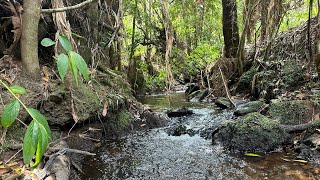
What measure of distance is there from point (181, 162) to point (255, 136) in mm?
1298

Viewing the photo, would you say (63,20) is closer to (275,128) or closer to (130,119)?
(130,119)

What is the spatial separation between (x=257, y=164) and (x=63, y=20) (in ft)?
10.3

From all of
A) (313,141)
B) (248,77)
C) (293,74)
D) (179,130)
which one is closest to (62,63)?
(313,141)

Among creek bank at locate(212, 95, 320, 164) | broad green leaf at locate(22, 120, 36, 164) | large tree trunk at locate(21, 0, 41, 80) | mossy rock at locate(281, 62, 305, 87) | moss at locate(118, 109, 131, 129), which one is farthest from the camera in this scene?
mossy rock at locate(281, 62, 305, 87)

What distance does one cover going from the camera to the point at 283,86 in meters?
6.48

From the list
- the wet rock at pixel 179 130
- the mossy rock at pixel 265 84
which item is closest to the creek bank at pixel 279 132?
the wet rock at pixel 179 130

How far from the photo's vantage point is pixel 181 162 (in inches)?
149

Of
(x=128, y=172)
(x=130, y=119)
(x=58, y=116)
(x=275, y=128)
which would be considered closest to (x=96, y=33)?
(x=130, y=119)

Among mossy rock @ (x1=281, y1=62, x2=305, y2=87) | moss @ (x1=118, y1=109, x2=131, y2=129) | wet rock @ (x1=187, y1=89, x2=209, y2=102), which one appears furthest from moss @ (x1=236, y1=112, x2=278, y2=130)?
wet rock @ (x1=187, y1=89, x2=209, y2=102)

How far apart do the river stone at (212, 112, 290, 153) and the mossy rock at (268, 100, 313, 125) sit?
1.74ft

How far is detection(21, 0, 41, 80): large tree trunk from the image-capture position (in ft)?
10.5

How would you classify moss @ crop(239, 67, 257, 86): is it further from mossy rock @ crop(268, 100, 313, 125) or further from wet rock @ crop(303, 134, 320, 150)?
wet rock @ crop(303, 134, 320, 150)

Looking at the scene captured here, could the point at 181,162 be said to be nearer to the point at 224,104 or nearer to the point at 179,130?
the point at 179,130

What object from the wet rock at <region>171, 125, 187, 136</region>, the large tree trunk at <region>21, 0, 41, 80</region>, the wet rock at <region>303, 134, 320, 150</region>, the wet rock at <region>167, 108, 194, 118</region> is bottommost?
the wet rock at <region>171, 125, 187, 136</region>
